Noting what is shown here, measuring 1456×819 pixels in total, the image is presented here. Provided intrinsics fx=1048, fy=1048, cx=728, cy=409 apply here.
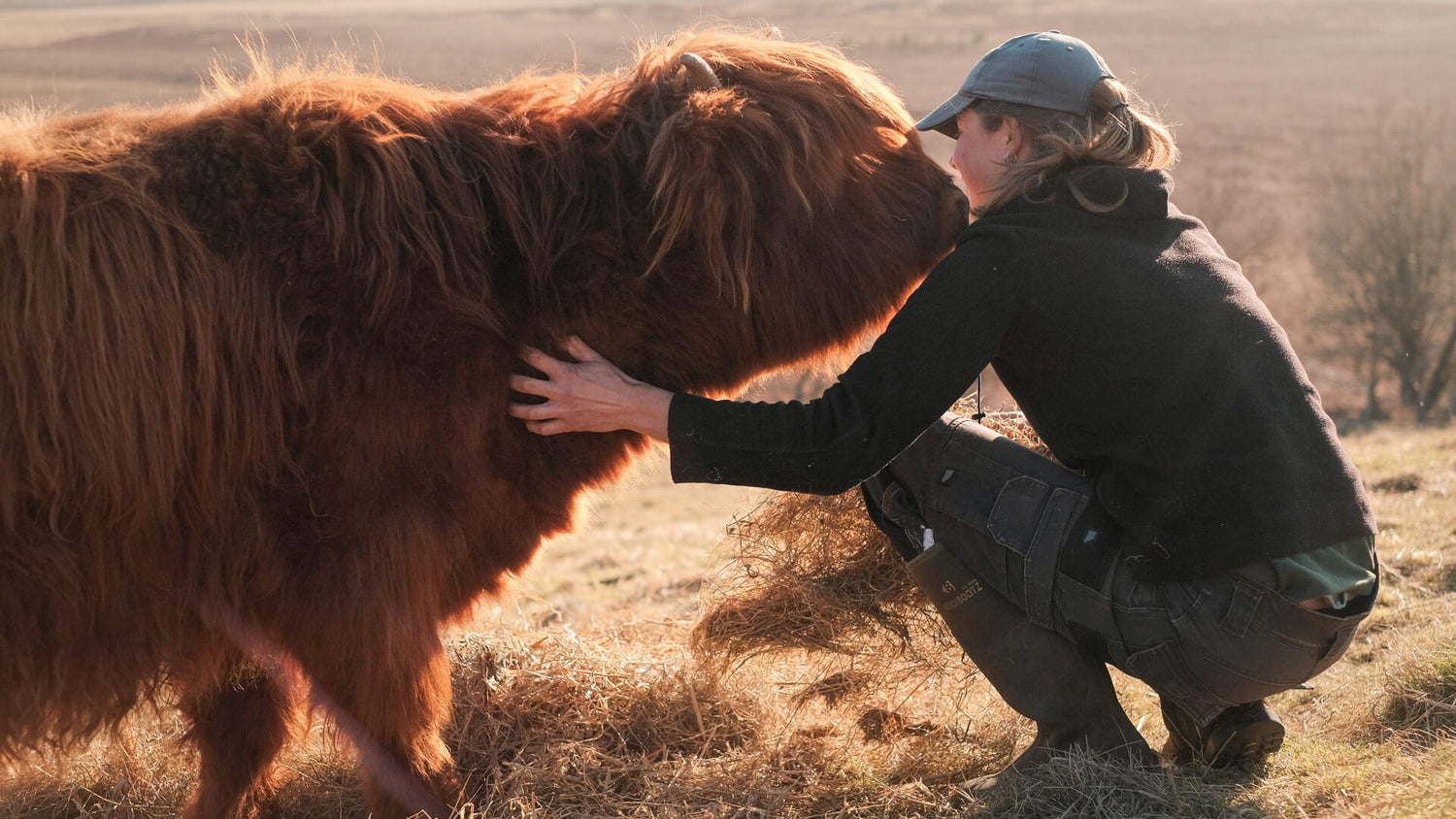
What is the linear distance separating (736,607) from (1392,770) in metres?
1.68

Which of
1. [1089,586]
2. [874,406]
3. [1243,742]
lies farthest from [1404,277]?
[874,406]

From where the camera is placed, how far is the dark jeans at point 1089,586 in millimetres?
2344

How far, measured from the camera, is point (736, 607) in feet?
10.2

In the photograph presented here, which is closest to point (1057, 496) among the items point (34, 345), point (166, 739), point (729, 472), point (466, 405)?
point (729, 472)

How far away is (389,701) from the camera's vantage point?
2.34m

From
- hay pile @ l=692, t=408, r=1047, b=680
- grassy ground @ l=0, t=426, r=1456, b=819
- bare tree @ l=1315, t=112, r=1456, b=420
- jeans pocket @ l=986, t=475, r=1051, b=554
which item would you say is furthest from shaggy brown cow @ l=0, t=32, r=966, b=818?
bare tree @ l=1315, t=112, r=1456, b=420

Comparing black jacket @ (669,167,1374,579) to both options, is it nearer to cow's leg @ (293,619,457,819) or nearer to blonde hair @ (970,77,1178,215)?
blonde hair @ (970,77,1178,215)

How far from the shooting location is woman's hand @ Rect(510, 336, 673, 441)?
7.72ft

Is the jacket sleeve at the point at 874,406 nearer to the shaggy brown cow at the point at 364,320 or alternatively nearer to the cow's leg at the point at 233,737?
the shaggy brown cow at the point at 364,320

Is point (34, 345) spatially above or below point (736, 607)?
above

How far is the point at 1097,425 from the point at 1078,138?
667 mm

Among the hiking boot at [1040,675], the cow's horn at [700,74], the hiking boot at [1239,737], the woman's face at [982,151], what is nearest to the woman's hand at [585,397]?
the cow's horn at [700,74]

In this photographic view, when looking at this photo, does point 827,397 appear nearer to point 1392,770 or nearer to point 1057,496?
point 1057,496

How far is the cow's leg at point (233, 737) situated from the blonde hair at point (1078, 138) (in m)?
2.24
